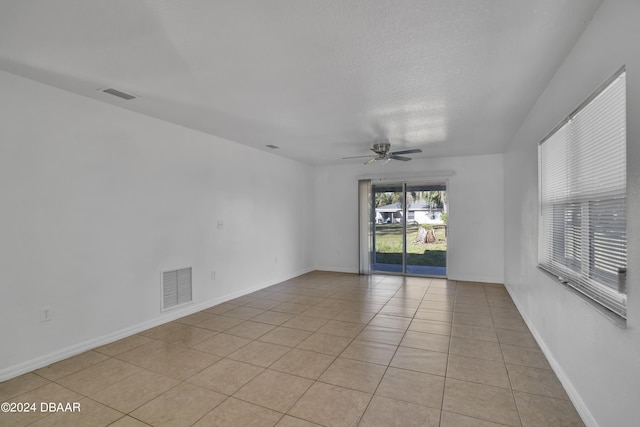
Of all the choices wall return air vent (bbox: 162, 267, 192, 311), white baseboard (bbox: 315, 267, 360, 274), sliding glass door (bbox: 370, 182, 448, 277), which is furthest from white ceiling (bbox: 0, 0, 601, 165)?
white baseboard (bbox: 315, 267, 360, 274)

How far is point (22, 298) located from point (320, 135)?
12.3 feet

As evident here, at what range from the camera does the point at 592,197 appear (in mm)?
2020

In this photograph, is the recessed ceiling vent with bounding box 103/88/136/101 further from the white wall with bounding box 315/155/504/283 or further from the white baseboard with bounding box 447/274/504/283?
the white baseboard with bounding box 447/274/504/283

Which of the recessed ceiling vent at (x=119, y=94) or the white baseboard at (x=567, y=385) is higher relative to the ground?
the recessed ceiling vent at (x=119, y=94)

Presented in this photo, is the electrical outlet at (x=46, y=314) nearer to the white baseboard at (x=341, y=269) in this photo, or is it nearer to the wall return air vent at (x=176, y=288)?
the wall return air vent at (x=176, y=288)

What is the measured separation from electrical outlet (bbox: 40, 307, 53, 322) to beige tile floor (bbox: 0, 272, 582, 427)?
0.42 m

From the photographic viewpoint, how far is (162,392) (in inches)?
94.7

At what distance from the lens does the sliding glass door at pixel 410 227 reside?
665cm

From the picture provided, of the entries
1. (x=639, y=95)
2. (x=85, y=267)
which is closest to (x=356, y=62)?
(x=639, y=95)

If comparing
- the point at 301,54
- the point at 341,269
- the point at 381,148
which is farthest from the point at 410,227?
the point at 301,54

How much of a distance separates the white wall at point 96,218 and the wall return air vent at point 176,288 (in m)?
0.10

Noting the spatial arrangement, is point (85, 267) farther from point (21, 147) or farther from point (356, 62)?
point (356, 62)

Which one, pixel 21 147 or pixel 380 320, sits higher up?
pixel 21 147

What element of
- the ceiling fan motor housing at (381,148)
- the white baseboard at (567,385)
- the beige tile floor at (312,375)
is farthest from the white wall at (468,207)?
the white baseboard at (567,385)
